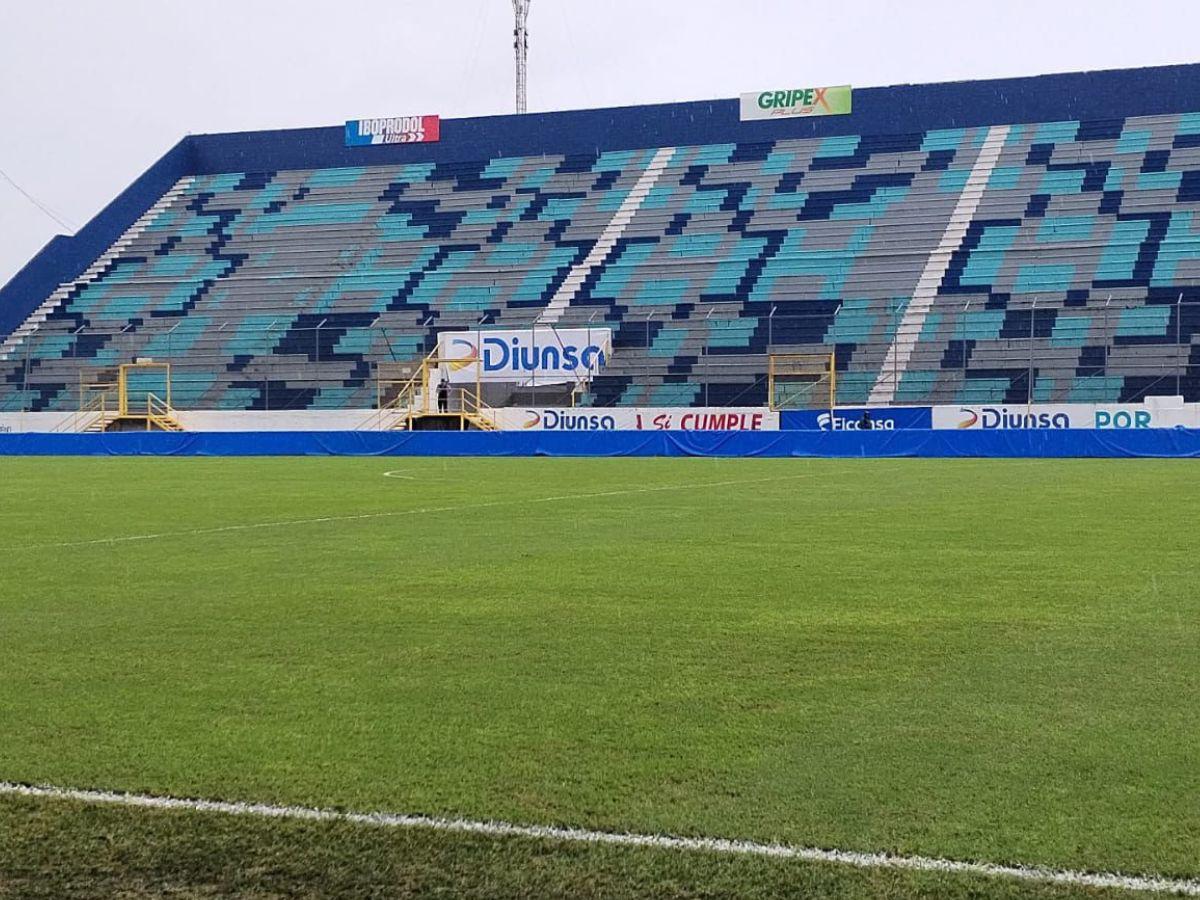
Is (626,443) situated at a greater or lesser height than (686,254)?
lesser

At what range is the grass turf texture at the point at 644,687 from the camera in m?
3.44

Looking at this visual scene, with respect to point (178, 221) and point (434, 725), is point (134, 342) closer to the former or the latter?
point (178, 221)

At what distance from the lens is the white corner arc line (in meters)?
37.1

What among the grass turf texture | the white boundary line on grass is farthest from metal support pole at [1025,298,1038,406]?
the white boundary line on grass

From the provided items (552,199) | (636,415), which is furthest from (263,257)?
(636,415)

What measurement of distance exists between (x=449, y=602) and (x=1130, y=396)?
30.6 m

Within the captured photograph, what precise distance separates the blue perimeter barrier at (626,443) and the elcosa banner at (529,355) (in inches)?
251

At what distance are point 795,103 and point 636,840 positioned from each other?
164ft

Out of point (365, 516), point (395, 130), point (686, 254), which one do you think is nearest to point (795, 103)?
point (686, 254)

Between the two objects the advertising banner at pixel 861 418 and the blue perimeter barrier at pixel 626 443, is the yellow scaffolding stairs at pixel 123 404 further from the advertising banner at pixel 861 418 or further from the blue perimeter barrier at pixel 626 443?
the advertising banner at pixel 861 418

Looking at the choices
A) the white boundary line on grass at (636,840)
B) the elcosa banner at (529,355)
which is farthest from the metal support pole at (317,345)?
the white boundary line on grass at (636,840)

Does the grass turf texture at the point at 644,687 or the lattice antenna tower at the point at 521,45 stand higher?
the lattice antenna tower at the point at 521,45

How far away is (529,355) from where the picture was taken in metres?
39.9

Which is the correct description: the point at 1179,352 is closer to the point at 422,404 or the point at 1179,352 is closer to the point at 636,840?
the point at 422,404
